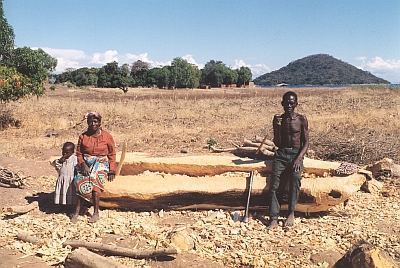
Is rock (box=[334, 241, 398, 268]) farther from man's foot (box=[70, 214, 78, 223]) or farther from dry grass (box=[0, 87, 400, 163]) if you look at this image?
dry grass (box=[0, 87, 400, 163])

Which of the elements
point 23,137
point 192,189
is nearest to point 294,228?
point 192,189

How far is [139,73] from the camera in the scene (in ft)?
217

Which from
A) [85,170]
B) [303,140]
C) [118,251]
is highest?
[303,140]

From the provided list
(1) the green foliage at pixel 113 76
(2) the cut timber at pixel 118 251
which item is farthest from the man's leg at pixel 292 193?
(1) the green foliage at pixel 113 76

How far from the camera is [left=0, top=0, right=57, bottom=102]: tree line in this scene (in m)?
13.1

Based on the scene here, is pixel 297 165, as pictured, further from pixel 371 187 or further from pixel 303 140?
pixel 371 187

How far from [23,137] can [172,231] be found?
8807mm

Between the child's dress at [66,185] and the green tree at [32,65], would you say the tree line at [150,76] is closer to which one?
the green tree at [32,65]

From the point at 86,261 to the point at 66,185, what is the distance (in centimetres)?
170

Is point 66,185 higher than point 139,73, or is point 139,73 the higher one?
point 139,73

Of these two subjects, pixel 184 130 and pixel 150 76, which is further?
pixel 150 76

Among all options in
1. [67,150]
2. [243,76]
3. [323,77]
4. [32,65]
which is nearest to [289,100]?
[67,150]

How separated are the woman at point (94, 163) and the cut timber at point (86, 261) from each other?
1147 mm

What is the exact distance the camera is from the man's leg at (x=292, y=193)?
202 inches
